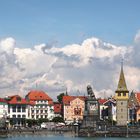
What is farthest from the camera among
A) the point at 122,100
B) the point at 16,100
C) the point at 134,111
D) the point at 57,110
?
the point at 57,110

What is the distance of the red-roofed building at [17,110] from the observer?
163 metres

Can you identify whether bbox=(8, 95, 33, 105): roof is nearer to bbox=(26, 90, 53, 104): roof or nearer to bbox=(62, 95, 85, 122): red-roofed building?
bbox=(26, 90, 53, 104): roof

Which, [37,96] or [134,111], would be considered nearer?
[134,111]

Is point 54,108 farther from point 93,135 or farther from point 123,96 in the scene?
point 93,135

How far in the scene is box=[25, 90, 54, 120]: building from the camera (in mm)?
169000

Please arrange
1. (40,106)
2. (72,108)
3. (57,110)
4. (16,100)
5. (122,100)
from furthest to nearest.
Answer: (57,110) → (72,108) → (40,106) → (16,100) → (122,100)

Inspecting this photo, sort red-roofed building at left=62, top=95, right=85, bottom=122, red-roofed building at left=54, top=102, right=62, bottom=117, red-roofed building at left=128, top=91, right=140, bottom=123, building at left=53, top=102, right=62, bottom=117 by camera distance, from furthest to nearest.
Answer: red-roofed building at left=54, top=102, right=62, bottom=117 < building at left=53, top=102, right=62, bottom=117 < red-roofed building at left=62, top=95, right=85, bottom=122 < red-roofed building at left=128, top=91, right=140, bottom=123

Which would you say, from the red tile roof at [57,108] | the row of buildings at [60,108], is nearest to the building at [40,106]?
the row of buildings at [60,108]

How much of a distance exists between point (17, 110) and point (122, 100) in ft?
108

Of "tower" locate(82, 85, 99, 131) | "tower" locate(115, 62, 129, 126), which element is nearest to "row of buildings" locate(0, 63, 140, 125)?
"tower" locate(115, 62, 129, 126)

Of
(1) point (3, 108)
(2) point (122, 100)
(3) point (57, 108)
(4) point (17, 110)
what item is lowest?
(4) point (17, 110)

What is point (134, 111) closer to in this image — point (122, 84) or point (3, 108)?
point (122, 84)

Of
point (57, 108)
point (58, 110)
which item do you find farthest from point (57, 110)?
point (57, 108)

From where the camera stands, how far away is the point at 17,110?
164 metres
